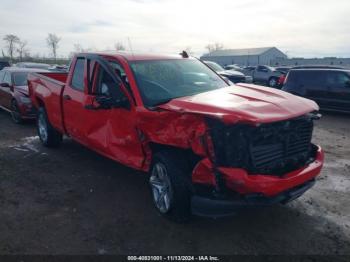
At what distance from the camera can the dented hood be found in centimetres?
336

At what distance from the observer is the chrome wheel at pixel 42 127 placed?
7420 millimetres

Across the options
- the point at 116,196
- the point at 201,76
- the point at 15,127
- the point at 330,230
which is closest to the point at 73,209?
the point at 116,196

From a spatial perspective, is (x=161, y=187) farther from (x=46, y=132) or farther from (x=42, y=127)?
(x=42, y=127)

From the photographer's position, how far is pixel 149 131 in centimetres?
416

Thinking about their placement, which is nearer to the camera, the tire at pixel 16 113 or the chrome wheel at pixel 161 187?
the chrome wheel at pixel 161 187

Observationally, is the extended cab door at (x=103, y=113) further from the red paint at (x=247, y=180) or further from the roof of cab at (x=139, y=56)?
the red paint at (x=247, y=180)

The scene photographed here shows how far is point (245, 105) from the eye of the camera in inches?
144

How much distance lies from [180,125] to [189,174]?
23.0 inches

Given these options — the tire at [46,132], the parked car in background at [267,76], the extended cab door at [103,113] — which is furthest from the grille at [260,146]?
the parked car in background at [267,76]

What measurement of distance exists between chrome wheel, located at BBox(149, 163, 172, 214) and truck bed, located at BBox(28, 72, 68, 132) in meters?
2.90

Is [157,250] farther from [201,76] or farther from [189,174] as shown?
[201,76]

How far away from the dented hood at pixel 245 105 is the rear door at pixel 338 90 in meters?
9.02

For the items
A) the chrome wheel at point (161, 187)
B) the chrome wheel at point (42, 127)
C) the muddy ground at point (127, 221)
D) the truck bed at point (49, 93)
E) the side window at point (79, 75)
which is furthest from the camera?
the chrome wheel at point (42, 127)

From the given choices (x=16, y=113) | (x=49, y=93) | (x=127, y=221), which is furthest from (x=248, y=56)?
(x=127, y=221)
